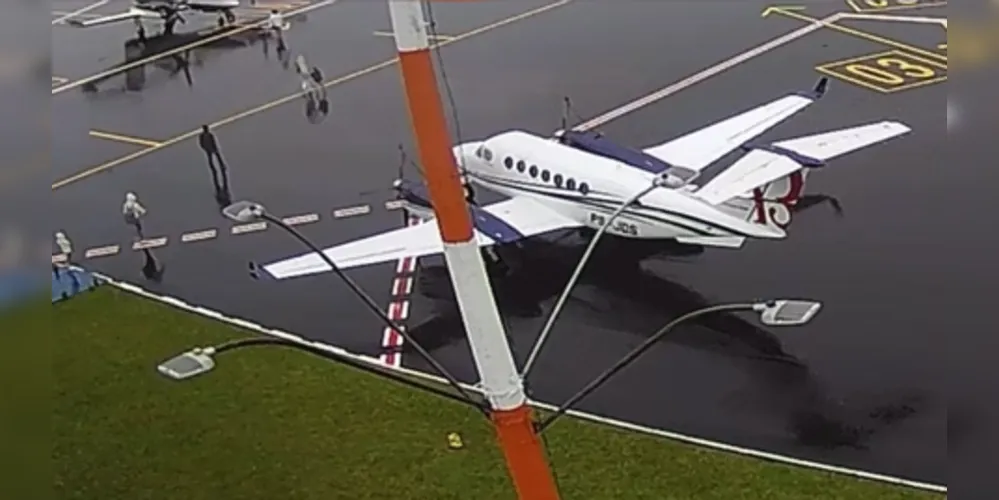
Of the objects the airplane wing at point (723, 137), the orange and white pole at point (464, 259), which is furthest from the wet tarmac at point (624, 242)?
the orange and white pole at point (464, 259)

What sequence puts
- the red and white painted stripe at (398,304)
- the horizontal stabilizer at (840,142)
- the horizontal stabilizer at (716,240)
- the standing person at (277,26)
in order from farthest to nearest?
the standing person at (277,26) → the horizontal stabilizer at (840,142) → the horizontal stabilizer at (716,240) → the red and white painted stripe at (398,304)

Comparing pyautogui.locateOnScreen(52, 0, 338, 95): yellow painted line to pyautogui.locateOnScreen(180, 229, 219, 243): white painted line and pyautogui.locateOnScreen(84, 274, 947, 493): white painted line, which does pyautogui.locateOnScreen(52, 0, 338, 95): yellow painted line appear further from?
pyautogui.locateOnScreen(84, 274, 947, 493): white painted line

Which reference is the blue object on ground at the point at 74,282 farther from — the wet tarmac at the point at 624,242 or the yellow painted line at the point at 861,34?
the yellow painted line at the point at 861,34

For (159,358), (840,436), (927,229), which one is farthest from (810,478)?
(159,358)

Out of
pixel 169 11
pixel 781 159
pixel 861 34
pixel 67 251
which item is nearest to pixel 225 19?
pixel 169 11

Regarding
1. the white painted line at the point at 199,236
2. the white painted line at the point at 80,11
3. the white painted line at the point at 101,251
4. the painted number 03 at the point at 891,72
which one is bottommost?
the painted number 03 at the point at 891,72
